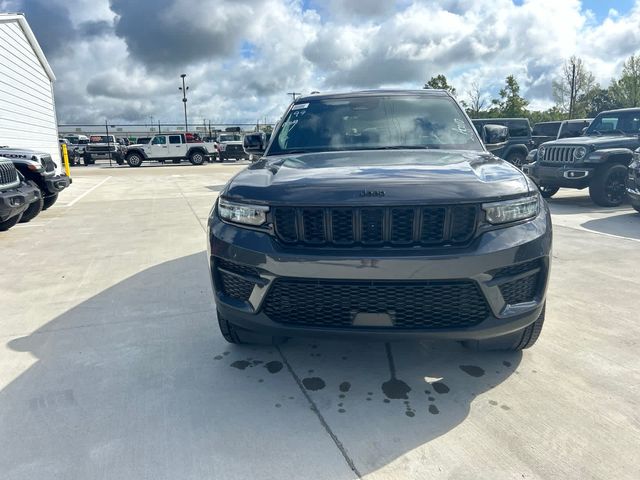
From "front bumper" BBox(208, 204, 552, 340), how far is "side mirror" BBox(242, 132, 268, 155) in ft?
5.87

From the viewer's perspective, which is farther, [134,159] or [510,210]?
[134,159]

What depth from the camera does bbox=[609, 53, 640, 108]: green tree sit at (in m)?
39.4

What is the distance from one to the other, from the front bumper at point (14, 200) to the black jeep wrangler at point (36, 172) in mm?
A: 629

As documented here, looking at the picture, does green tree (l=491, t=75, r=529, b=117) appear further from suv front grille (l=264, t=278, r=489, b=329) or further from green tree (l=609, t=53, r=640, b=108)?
suv front grille (l=264, t=278, r=489, b=329)

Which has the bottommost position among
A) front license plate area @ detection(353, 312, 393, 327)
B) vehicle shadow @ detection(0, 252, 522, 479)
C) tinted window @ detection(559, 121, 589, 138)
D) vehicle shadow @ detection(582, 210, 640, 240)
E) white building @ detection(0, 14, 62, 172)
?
vehicle shadow @ detection(0, 252, 522, 479)

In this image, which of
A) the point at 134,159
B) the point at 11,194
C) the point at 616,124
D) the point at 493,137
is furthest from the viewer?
the point at 134,159

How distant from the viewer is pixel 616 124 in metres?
9.83

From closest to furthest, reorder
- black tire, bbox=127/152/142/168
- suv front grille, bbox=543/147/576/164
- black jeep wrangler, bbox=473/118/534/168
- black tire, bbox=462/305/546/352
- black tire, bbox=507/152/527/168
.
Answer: black tire, bbox=462/305/546/352, suv front grille, bbox=543/147/576/164, black jeep wrangler, bbox=473/118/534/168, black tire, bbox=507/152/527/168, black tire, bbox=127/152/142/168

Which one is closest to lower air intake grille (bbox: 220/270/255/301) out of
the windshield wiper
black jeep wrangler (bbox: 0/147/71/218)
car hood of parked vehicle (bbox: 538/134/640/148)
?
the windshield wiper

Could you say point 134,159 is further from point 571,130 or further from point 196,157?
point 571,130

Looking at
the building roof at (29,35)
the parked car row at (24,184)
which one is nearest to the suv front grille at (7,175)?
the parked car row at (24,184)

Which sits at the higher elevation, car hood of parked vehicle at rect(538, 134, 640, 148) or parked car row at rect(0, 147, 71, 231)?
car hood of parked vehicle at rect(538, 134, 640, 148)

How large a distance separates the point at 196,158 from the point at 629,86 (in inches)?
1458

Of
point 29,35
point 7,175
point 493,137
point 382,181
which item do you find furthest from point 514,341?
point 29,35
